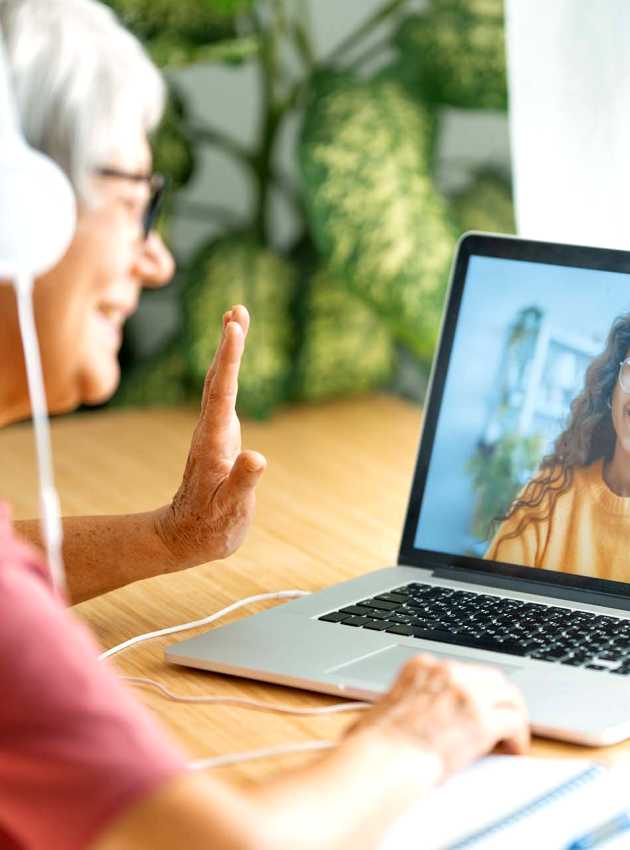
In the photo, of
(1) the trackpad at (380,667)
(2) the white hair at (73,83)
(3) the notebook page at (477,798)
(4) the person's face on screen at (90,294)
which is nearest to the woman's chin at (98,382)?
(4) the person's face on screen at (90,294)

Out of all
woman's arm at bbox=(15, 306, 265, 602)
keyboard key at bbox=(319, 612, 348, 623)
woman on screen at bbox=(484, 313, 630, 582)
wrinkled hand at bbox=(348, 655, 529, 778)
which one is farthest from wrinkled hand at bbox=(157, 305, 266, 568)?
wrinkled hand at bbox=(348, 655, 529, 778)

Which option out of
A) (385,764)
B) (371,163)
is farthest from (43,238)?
(371,163)

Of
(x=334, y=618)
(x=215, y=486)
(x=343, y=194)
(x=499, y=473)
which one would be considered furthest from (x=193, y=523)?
(x=343, y=194)

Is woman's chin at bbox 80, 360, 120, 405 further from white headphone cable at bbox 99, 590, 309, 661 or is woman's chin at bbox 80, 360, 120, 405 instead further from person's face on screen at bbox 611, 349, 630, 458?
person's face on screen at bbox 611, 349, 630, 458

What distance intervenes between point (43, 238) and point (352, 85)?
3.77ft

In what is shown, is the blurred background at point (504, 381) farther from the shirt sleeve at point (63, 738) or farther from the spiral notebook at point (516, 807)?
the shirt sleeve at point (63, 738)

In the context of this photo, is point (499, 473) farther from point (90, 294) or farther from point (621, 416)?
point (90, 294)

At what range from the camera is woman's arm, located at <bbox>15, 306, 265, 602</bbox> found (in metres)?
1.08

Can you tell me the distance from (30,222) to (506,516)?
1.76 ft

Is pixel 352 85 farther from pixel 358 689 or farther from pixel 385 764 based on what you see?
pixel 385 764

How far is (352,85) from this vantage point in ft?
5.88

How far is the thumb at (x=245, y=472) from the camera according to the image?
105 centimetres

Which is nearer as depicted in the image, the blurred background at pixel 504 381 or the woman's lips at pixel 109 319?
the woman's lips at pixel 109 319

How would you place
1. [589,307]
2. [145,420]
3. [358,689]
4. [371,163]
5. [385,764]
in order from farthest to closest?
[145,420] < [371,163] < [589,307] < [358,689] < [385,764]
